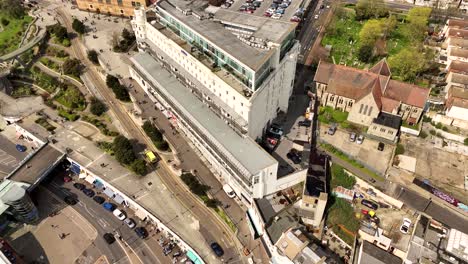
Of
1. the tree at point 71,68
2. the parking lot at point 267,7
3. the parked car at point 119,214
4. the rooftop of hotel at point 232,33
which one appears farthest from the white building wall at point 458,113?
the tree at point 71,68

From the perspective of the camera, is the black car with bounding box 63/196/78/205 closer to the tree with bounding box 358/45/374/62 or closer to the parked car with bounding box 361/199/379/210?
the parked car with bounding box 361/199/379/210

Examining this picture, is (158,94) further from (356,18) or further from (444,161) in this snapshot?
(356,18)

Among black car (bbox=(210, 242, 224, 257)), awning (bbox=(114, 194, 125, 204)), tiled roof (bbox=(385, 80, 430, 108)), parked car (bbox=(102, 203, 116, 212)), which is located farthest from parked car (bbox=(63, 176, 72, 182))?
tiled roof (bbox=(385, 80, 430, 108))

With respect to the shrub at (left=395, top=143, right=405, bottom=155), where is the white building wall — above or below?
above


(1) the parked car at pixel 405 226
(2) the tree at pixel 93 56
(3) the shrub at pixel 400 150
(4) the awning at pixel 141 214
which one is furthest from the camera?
(2) the tree at pixel 93 56

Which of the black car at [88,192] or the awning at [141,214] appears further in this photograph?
the black car at [88,192]

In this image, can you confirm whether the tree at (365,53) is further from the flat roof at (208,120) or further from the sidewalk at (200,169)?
the sidewalk at (200,169)

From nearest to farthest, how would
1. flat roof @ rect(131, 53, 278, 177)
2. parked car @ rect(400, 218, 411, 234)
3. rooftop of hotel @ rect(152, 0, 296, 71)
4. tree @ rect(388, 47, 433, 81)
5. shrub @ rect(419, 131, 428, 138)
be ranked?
parked car @ rect(400, 218, 411, 234), flat roof @ rect(131, 53, 278, 177), rooftop of hotel @ rect(152, 0, 296, 71), shrub @ rect(419, 131, 428, 138), tree @ rect(388, 47, 433, 81)
